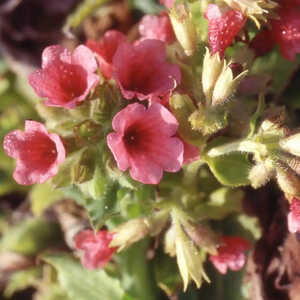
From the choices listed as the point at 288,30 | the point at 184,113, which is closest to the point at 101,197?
the point at 184,113

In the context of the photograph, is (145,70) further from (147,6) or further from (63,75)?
(147,6)

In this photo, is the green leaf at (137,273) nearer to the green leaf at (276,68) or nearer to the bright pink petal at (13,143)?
the bright pink petal at (13,143)

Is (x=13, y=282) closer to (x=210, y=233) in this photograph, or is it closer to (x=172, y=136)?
(x=210, y=233)

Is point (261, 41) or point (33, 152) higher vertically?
point (261, 41)

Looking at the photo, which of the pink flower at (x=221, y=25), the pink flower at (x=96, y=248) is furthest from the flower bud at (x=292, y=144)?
the pink flower at (x=96, y=248)

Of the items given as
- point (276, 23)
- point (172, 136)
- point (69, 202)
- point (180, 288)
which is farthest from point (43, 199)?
point (276, 23)

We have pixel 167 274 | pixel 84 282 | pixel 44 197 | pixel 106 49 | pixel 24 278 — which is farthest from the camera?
pixel 24 278
